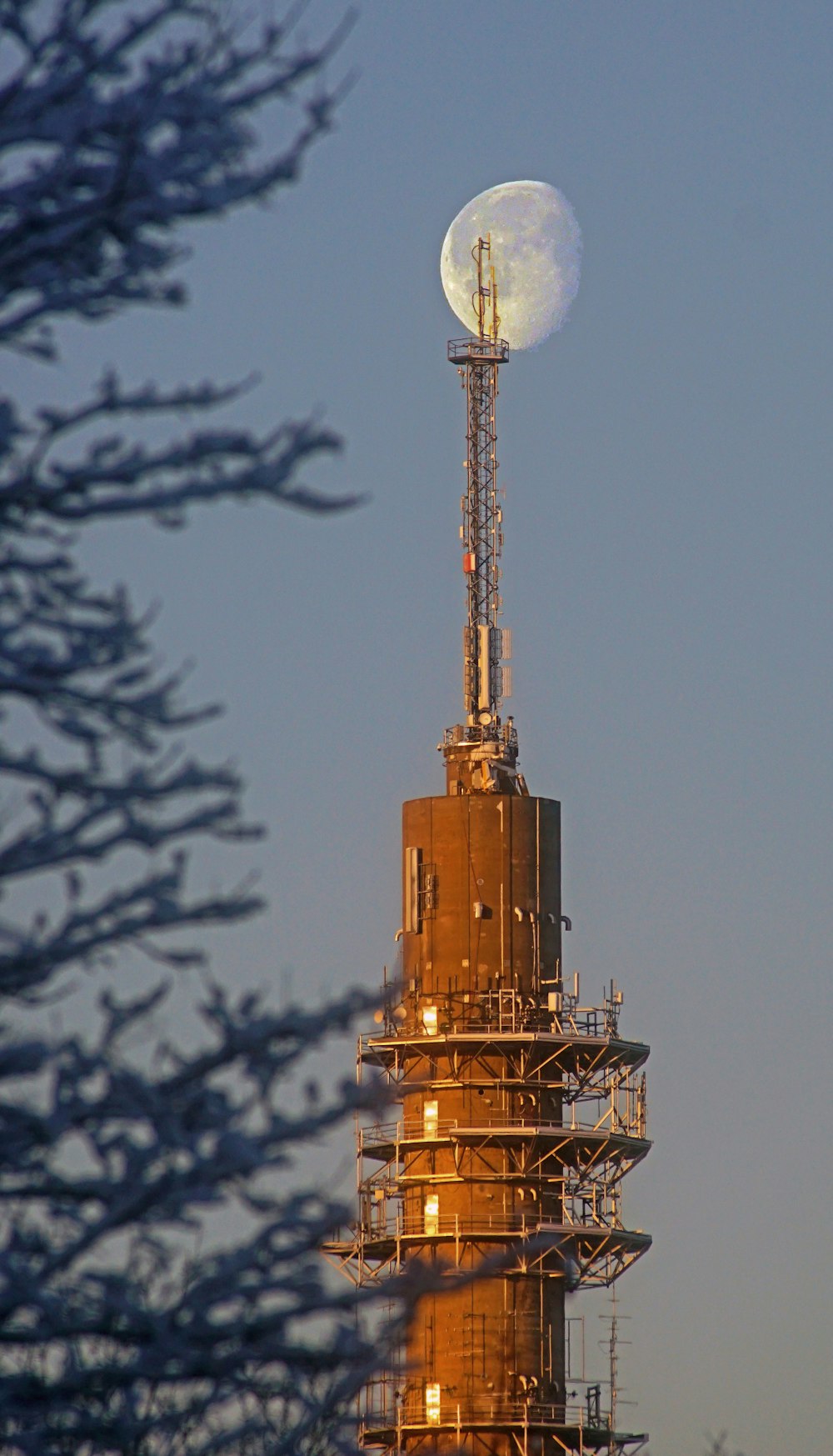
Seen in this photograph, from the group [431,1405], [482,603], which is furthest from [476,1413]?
[482,603]

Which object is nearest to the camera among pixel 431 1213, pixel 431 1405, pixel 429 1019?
pixel 431 1405

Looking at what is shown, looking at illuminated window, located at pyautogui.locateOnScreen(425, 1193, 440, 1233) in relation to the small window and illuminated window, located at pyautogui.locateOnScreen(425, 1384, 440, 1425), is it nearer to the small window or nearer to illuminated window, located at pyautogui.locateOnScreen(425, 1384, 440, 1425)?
illuminated window, located at pyautogui.locateOnScreen(425, 1384, 440, 1425)

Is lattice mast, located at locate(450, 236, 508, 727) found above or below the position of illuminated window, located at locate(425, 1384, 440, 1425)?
above

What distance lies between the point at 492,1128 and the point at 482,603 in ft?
59.6

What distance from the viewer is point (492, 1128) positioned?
3260 inches

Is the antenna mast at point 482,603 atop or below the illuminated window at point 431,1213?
atop

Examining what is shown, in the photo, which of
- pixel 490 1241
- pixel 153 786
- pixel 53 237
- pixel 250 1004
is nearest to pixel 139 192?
pixel 53 237

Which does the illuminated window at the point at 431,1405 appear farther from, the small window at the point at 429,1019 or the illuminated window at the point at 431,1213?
the small window at the point at 429,1019

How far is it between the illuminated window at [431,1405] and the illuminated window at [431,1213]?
172 inches

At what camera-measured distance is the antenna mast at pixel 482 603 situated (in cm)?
9044

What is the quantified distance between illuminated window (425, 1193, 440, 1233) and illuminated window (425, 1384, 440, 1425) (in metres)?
4.37

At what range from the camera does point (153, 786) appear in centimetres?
1655

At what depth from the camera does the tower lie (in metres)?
81.1

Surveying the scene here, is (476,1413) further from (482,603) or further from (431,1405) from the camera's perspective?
(482,603)
